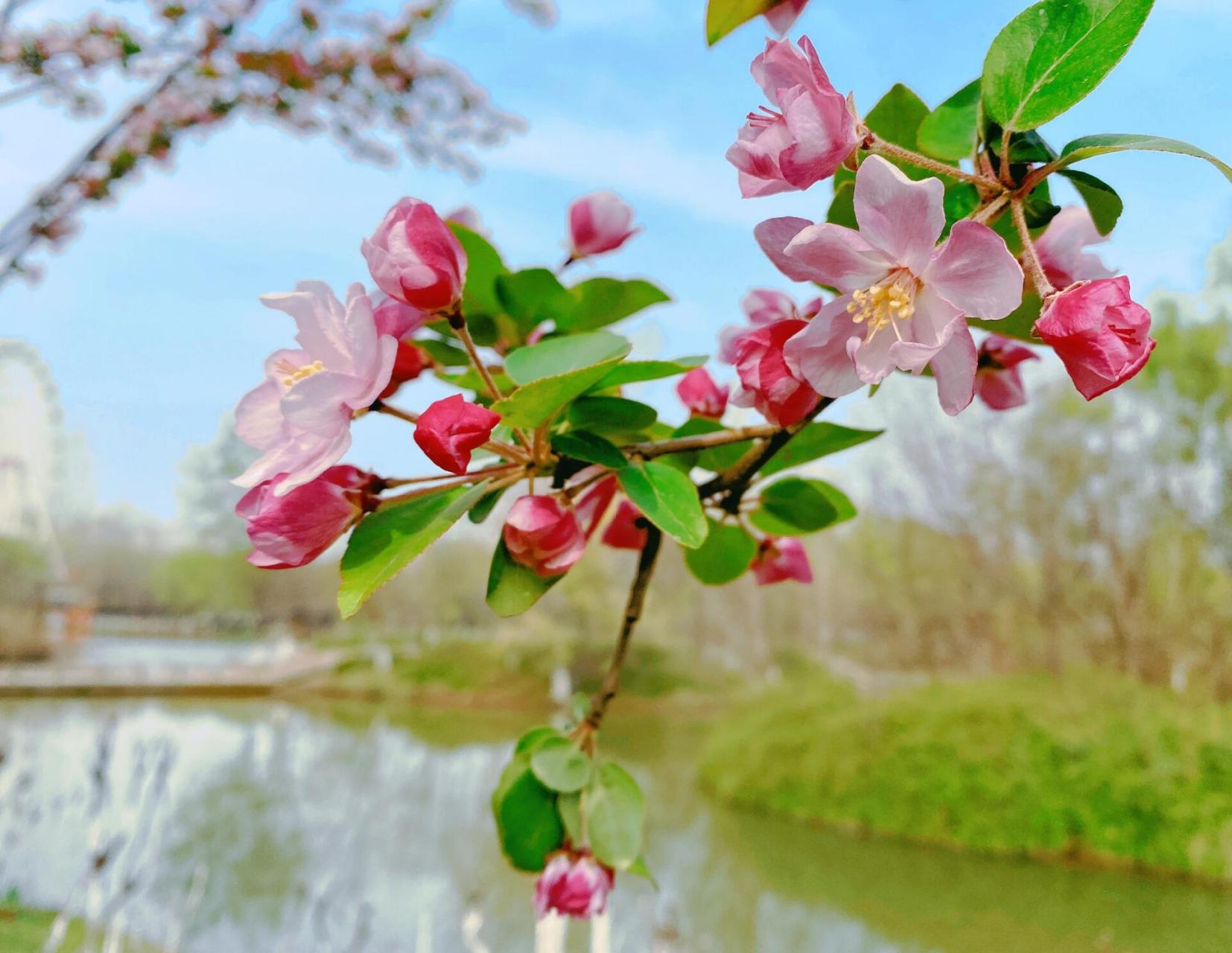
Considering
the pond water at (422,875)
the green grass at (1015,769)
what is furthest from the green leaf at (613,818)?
the green grass at (1015,769)

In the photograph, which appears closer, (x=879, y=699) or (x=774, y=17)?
(x=774, y=17)

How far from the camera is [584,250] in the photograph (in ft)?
1.18

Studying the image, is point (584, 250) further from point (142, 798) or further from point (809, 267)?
point (142, 798)

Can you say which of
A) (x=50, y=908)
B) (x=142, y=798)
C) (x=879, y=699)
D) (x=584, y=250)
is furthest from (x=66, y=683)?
(x=584, y=250)

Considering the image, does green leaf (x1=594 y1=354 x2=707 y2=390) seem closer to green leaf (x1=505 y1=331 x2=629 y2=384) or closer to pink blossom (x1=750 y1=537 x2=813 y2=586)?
green leaf (x1=505 y1=331 x2=629 y2=384)

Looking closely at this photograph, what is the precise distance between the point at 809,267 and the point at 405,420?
0.39ft

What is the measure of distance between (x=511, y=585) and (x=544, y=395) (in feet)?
0.20

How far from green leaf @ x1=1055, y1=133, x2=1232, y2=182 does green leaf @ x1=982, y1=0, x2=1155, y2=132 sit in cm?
1

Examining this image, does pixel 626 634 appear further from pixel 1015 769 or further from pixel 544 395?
pixel 1015 769

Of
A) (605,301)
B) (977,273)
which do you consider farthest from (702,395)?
(977,273)

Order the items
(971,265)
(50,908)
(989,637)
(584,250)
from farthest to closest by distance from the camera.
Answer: (989,637)
(50,908)
(584,250)
(971,265)

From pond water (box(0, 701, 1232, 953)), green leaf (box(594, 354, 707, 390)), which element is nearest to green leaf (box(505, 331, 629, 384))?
green leaf (box(594, 354, 707, 390))

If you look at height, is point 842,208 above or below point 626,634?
above

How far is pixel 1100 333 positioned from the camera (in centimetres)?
18
